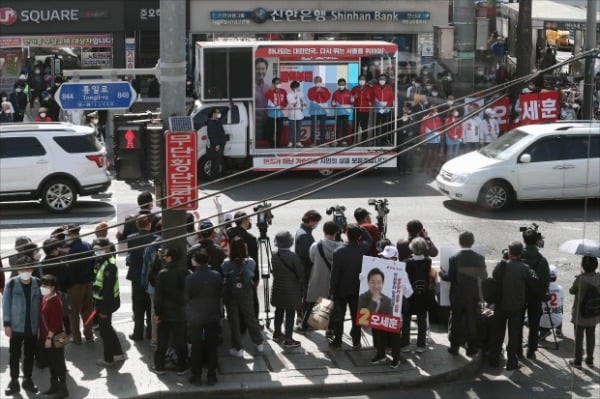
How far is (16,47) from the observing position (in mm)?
34031

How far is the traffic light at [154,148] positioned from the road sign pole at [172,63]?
173mm

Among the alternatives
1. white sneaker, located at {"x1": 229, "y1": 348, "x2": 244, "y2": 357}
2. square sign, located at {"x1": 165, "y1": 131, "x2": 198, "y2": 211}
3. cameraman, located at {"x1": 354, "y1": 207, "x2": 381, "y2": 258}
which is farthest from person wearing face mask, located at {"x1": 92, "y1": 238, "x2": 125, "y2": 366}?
cameraman, located at {"x1": 354, "y1": 207, "x2": 381, "y2": 258}

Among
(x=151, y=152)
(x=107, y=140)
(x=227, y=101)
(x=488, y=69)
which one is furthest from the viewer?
(x=488, y=69)

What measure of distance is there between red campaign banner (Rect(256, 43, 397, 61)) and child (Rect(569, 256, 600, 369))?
1307cm

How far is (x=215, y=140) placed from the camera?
22891 mm

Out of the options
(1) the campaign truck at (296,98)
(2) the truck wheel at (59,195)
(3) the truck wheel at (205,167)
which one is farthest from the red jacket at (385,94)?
(2) the truck wheel at (59,195)

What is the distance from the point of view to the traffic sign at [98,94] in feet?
42.9

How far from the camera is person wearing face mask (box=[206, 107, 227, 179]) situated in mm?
22797

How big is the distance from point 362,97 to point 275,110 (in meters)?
2.05

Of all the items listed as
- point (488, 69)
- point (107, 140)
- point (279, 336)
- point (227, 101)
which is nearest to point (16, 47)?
point (107, 140)

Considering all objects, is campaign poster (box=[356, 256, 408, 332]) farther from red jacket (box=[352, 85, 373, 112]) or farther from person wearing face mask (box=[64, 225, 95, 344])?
red jacket (box=[352, 85, 373, 112])

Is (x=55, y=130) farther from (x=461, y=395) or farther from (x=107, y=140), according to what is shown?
(x=461, y=395)

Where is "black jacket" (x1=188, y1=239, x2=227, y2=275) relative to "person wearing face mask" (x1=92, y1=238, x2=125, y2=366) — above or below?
above

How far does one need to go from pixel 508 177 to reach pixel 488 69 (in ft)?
47.6
